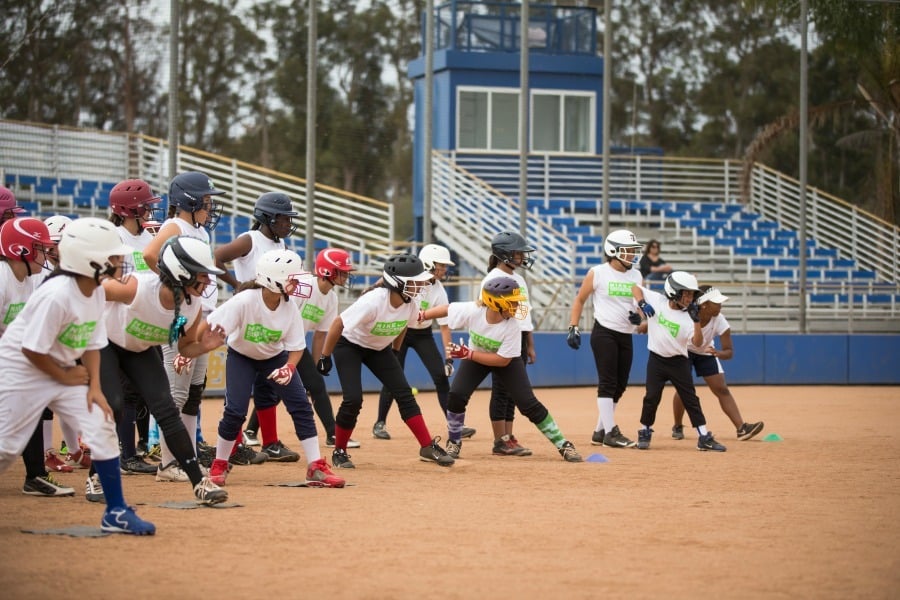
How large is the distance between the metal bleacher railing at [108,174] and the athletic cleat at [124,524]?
1682 cm

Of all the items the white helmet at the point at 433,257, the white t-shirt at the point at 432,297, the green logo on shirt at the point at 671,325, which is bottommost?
the green logo on shirt at the point at 671,325

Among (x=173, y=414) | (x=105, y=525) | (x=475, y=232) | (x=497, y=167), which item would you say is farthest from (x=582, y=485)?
(x=497, y=167)

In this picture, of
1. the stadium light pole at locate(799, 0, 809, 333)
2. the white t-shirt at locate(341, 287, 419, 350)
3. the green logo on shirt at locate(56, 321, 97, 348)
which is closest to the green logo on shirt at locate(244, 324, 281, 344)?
the white t-shirt at locate(341, 287, 419, 350)

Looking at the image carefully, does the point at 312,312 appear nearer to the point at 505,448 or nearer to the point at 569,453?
the point at 505,448

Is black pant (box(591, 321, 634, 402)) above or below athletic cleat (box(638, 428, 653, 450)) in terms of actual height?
above

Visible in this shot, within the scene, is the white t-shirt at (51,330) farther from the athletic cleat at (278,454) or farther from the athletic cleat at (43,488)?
the athletic cleat at (278,454)

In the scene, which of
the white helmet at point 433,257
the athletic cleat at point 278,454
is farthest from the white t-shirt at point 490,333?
the athletic cleat at point 278,454

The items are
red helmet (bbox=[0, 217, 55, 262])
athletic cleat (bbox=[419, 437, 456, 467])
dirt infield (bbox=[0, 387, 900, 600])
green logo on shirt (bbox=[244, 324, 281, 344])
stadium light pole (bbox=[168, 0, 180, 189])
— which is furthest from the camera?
stadium light pole (bbox=[168, 0, 180, 189])

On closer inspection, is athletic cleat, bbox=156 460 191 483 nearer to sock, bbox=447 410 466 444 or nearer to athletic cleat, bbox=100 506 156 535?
athletic cleat, bbox=100 506 156 535

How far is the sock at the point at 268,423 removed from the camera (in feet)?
37.6

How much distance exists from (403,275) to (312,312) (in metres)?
1.92

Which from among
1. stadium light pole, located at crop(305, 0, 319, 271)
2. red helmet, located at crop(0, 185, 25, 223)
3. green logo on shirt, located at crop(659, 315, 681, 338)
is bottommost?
green logo on shirt, located at crop(659, 315, 681, 338)

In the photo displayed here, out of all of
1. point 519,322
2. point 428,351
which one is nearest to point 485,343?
point 519,322

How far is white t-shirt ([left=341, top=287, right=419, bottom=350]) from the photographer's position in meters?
11.4
